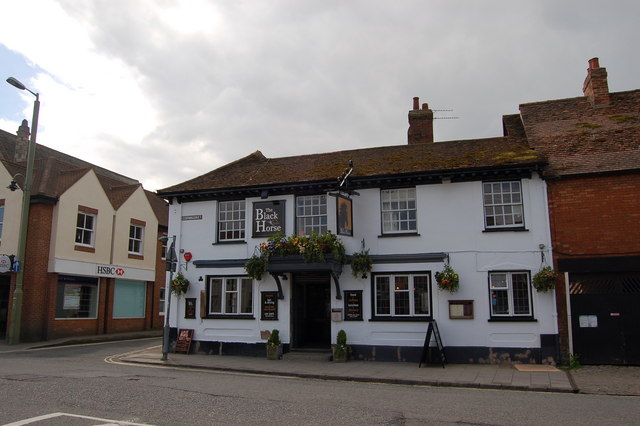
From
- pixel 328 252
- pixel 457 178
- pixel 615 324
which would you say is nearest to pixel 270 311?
pixel 328 252

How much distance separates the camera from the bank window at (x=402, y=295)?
15703mm

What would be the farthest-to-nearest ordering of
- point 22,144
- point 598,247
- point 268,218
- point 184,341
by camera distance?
point 22,144 < point 184,341 < point 268,218 < point 598,247

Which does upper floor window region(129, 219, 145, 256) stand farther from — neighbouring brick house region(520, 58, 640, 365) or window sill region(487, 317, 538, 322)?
neighbouring brick house region(520, 58, 640, 365)

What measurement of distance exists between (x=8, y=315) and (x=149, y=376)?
14376 mm

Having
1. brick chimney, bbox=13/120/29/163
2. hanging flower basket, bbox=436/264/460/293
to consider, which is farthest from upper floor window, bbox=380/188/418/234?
brick chimney, bbox=13/120/29/163

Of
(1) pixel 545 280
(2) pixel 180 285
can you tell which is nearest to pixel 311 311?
(2) pixel 180 285

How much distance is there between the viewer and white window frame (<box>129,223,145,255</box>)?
91.7 feet

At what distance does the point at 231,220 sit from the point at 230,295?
2.66 m

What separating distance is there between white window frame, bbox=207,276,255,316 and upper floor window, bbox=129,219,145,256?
11.7 metres

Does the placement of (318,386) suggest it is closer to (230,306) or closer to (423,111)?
(230,306)

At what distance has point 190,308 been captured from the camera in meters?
17.9

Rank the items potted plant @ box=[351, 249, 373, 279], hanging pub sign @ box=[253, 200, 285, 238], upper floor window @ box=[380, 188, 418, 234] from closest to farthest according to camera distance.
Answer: potted plant @ box=[351, 249, 373, 279] < upper floor window @ box=[380, 188, 418, 234] < hanging pub sign @ box=[253, 200, 285, 238]

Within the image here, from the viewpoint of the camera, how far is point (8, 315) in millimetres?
22875

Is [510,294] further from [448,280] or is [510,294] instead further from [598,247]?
[598,247]
